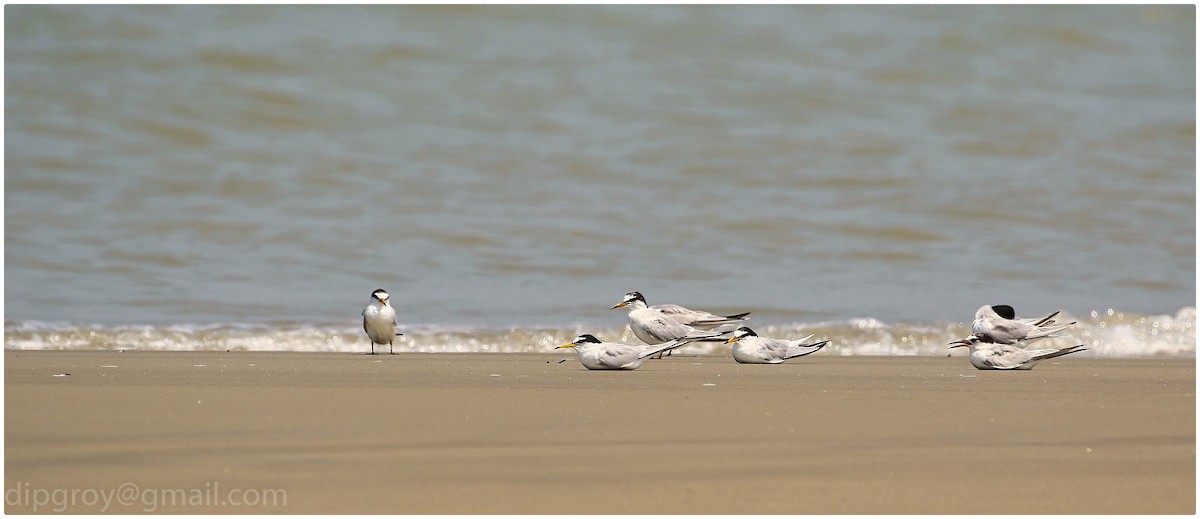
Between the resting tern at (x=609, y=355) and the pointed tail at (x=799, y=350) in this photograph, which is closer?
the resting tern at (x=609, y=355)

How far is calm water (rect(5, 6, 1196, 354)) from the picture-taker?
714 cm

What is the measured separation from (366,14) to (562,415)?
440 inches

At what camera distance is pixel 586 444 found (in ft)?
9.80

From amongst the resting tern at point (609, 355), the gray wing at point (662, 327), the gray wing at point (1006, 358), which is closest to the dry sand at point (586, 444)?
the resting tern at point (609, 355)

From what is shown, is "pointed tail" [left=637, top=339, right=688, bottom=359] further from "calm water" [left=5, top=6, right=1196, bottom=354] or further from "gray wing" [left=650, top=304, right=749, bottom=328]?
"calm water" [left=5, top=6, right=1196, bottom=354]

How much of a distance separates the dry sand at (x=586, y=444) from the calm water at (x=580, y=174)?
2.27 metres

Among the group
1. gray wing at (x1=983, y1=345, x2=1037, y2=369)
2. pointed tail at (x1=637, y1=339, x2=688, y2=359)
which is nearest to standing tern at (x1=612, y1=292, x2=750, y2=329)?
pointed tail at (x1=637, y1=339, x2=688, y2=359)

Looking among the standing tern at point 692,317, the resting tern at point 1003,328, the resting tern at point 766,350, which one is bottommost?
the resting tern at point 766,350

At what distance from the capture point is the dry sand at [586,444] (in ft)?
8.27

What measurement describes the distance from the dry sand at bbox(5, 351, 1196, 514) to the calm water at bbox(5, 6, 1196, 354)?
7.43ft

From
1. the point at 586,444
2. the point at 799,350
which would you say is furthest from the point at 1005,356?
the point at 586,444

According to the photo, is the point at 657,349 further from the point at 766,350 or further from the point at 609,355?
the point at 766,350

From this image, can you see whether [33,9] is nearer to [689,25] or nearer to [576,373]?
[689,25]

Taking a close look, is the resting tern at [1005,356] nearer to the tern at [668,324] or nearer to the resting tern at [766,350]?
the resting tern at [766,350]
